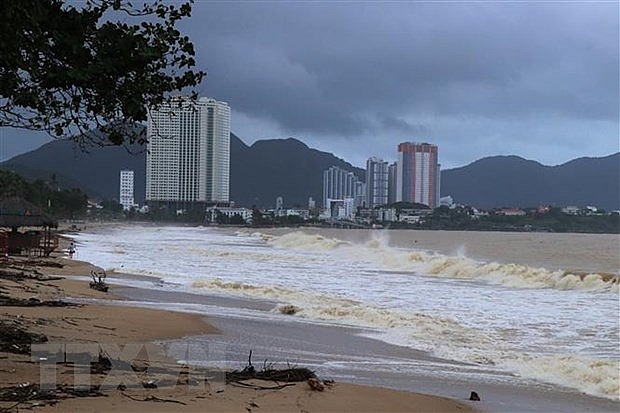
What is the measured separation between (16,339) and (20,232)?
24058 millimetres

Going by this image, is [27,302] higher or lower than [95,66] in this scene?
lower

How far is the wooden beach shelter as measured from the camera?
86.8 ft

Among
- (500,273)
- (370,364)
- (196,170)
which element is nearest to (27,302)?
(370,364)

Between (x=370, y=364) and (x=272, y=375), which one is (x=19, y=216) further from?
(x=272, y=375)

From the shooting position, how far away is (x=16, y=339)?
7688 mm

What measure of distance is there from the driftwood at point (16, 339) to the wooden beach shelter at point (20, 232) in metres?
16.0

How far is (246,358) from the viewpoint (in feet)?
30.0

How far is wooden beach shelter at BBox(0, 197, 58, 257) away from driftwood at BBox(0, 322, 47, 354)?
52.4ft

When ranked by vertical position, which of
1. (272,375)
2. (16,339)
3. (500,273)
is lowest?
(500,273)

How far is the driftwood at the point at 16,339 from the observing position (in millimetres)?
7219

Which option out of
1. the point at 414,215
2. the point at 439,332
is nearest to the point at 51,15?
the point at 439,332

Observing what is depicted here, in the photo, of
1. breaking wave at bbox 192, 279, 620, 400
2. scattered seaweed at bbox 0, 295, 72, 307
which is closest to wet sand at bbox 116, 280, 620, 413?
breaking wave at bbox 192, 279, 620, 400

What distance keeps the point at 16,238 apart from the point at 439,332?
1885 cm

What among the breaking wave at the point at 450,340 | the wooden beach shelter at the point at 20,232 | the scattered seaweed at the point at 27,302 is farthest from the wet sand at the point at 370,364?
the wooden beach shelter at the point at 20,232
